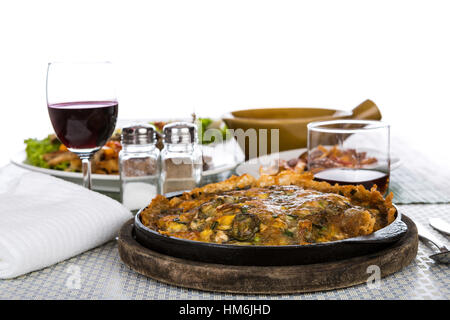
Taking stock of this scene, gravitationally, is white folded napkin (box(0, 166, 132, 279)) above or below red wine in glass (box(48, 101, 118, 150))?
below

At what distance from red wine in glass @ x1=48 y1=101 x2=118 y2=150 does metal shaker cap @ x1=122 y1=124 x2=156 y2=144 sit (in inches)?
5.6

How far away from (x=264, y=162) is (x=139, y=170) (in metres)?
0.84

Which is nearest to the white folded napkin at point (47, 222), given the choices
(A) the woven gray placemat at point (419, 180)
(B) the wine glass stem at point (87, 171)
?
(B) the wine glass stem at point (87, 171)

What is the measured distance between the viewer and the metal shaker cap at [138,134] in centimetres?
257

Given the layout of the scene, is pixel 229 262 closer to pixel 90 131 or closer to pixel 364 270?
pixel 364 270

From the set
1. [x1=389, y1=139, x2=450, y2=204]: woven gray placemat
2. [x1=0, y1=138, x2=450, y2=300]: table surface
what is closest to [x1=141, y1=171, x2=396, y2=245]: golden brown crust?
[x1=0, y1=138, x2=450, y2=300]: table surface

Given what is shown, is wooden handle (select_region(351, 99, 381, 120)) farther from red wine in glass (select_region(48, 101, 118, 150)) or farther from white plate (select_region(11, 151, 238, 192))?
red wine in glass (select_region(48, 101, 118, 150))

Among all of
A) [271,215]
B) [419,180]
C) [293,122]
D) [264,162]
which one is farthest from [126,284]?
[293,122]

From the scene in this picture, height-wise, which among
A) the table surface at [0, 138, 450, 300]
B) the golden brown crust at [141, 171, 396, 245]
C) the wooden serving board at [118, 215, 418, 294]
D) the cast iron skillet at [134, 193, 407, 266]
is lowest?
the table surface at [0, 138, 450, 300]

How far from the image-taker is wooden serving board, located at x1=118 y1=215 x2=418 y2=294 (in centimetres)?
163

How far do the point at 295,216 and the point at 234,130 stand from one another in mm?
2082

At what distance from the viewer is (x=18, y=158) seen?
11.4 feet

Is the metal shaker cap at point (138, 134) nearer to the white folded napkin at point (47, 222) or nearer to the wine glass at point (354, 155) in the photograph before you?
the white folded napkin at point (47, 222)
